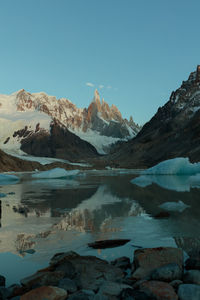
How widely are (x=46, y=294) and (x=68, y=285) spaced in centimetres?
50

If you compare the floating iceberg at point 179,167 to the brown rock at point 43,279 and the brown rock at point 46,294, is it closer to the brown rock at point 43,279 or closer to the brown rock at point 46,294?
the brown rock at point 43,279

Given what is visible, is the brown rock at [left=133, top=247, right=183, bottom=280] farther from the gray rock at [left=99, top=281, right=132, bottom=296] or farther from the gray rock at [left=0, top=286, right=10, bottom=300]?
the gray rock at [left=0, top=286, right=10, bottom=300]

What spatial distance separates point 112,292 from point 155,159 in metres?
111

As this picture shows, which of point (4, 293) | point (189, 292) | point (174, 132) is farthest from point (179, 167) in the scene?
point (174, 132)

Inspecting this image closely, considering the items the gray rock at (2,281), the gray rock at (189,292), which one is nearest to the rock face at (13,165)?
the gray rock at (2,281)

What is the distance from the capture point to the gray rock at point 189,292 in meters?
4.04

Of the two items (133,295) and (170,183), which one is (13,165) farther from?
(133,295)

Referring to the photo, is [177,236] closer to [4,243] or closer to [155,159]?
[4,243]

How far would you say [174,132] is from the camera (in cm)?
11769

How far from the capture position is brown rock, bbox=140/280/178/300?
13.4ft

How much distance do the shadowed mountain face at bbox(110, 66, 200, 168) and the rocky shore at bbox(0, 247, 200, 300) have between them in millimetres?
79992

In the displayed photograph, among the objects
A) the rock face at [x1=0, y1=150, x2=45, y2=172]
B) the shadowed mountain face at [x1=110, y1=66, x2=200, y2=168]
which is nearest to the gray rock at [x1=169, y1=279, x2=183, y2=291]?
the rock face at [x1=0, y1=150, x2=45, y2=172]

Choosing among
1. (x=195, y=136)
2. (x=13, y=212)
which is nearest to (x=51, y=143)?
(x=195, y=136)

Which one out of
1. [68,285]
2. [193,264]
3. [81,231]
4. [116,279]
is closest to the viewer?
[68,285]
